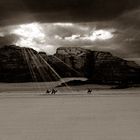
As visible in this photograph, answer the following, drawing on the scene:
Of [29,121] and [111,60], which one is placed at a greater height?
[111,60]

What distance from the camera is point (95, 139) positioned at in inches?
255

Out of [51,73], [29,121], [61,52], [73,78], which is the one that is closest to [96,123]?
[29,121]

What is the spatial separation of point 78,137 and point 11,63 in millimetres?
40787

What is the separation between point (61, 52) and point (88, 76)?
21.1ft

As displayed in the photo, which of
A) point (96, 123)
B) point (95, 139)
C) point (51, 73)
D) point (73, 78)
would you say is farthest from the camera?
point (51, 73)

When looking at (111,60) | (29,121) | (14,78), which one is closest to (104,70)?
(111,60)

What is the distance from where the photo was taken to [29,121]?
917 centimetres

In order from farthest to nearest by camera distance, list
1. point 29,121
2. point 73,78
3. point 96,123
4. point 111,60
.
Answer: point 111,60, point 73,78, point 29,121, point 96,123

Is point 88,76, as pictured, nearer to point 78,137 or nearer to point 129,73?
point 129,73

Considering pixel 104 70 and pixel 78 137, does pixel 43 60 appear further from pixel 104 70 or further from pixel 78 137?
pixel 78 137

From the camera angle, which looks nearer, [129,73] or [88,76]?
[88,76]

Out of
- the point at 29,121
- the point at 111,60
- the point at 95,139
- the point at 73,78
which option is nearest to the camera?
the point at 95,139

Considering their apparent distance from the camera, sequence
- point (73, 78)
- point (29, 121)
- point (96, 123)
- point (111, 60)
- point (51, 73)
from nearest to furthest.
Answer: point (96, 123)
point (29, 121)
point (73, 78)
point (51, 73)
point (111, 60)

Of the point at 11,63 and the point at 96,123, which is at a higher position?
the point at 11,63
